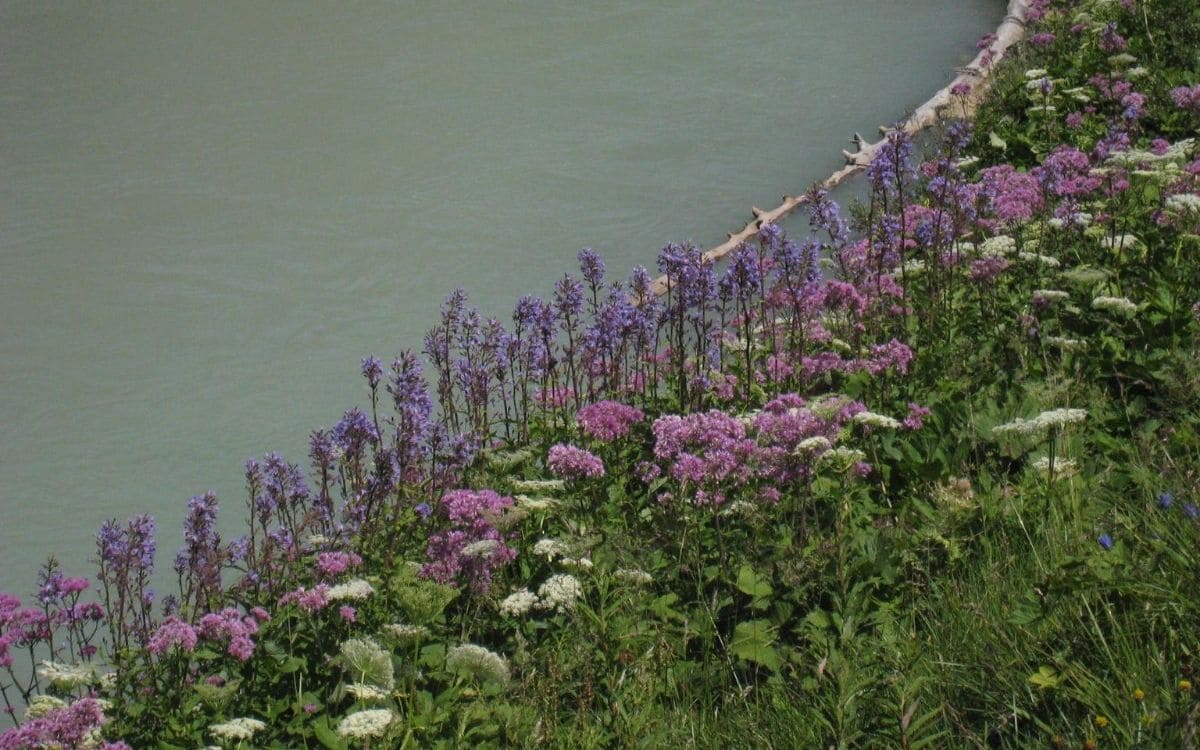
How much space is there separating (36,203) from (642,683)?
6.64 metres

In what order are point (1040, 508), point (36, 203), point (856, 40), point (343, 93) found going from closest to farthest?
point (1040, 508) < point (36, 203) < point (343, 93) < point (856, 40)

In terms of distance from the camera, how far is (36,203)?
8383mm

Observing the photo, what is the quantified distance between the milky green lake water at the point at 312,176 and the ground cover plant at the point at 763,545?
1.21 m

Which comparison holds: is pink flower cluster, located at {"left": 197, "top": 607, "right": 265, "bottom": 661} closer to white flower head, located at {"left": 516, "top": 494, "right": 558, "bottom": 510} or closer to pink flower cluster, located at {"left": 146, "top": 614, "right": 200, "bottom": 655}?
pink flower cluster, located at {"left": 146, "top": 614, "right": 200, "bottom": 655}

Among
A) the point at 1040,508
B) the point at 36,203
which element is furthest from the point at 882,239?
the point at 36,203

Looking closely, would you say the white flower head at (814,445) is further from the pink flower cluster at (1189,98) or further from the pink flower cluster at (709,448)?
the pink flower cluster at (1189,98)

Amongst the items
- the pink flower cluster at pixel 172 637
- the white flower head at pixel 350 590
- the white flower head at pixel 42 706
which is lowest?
the white flower head at pixel 42 706

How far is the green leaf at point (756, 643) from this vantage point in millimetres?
3096

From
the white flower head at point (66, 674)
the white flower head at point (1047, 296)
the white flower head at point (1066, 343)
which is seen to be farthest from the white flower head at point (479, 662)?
the white flower head at point (1047, 296)

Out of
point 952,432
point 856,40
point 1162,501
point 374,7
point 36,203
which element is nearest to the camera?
point 1162,501

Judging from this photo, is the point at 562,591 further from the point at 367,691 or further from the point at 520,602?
the point at 367,691

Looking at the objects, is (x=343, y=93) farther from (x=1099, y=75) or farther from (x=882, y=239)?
(x=882, y=239)

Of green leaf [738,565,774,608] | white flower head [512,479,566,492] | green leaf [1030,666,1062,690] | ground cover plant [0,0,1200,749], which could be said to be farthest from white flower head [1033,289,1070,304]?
green leaf [1030,666,1062,690]

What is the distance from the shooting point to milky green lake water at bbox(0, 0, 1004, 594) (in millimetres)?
6027
